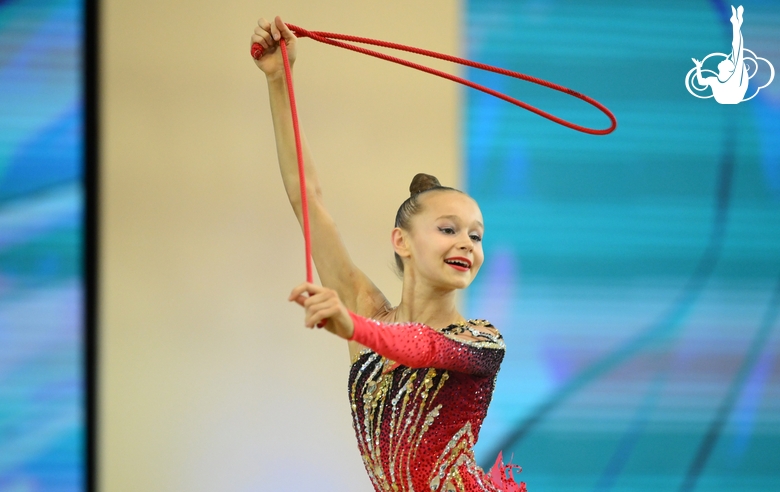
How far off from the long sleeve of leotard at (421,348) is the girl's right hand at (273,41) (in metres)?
0.71

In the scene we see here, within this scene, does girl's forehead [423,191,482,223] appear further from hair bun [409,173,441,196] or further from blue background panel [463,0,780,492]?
blue background panel [463,0,780,492]

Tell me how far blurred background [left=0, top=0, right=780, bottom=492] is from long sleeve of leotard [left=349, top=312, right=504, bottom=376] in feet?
2.78

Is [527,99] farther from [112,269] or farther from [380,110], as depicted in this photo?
[112,269]

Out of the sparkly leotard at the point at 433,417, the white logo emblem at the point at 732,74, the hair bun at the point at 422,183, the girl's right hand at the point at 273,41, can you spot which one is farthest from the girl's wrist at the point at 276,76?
the white logo emblem at the point at 732,74

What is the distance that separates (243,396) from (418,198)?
0.89 meters

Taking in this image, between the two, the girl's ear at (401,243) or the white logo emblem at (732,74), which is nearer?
the girl's ear at (401,243)

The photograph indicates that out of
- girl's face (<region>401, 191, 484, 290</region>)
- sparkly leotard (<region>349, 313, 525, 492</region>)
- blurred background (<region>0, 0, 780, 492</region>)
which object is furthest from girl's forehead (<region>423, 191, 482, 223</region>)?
blurred background (<region>0, 0, 780, 492</region>)

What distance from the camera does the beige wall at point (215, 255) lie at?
7.84 feet

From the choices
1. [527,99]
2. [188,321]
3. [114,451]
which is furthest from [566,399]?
[114,451]

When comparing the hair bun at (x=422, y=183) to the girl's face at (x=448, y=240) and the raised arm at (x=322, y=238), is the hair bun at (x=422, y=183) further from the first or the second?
the raised arm at (x=322, y=238)

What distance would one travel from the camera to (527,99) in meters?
2.59

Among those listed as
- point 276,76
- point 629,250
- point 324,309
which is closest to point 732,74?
point 629,250

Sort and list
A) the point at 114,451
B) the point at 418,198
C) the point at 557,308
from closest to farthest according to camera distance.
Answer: the point at 418,198
the point at 114,451
the point at 557,308

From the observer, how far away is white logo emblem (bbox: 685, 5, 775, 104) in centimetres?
268
